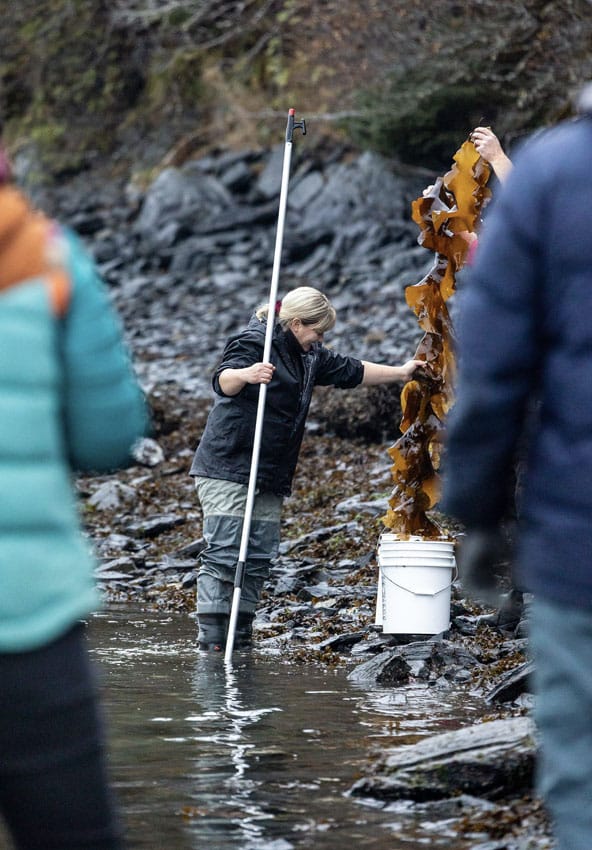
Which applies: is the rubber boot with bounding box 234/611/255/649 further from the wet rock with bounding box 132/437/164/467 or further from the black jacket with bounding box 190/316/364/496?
the wet rock with bounding box 132/437/164/467

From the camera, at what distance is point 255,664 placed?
8008mm

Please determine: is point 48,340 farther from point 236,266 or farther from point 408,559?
point 236,266

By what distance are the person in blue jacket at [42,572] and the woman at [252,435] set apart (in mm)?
5247

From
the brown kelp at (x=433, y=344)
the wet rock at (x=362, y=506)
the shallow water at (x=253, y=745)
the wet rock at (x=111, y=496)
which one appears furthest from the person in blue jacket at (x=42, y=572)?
the wet rock at (x=111, y=496)

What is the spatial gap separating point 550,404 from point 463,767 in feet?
8.18

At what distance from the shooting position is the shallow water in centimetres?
451

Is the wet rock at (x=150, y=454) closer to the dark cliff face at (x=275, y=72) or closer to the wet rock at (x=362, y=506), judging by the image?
the wet rock at (x=362, y=506)

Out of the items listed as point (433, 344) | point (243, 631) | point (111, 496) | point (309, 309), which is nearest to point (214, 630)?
point (243, 631)

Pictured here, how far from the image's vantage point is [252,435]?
8125 mm

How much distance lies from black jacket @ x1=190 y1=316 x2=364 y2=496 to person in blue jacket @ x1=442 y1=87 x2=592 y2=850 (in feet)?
17.7

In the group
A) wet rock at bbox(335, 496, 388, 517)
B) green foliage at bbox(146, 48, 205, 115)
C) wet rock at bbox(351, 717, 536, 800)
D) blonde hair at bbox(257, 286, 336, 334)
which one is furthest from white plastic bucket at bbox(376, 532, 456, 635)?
green foliage at bbox(146, 48, 205, 115)

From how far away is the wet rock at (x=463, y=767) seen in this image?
4.74 metres

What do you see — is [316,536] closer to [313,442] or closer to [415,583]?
[313,442]

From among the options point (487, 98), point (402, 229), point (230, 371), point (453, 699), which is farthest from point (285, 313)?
point (402, 229)
